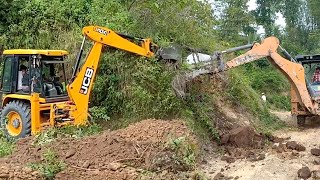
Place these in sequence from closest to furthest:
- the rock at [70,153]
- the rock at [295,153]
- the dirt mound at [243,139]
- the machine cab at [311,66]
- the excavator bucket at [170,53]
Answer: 1. the rock at [70,153]
2. the rock at [295,153]
3. the dirt mound at [243,139]
4. the excavator bucket at [170,53]
5. the machine cab at [311,66]

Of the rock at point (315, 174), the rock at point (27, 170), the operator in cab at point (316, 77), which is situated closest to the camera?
the rock at point (27, 170)

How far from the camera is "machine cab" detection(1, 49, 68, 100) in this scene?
395 inches

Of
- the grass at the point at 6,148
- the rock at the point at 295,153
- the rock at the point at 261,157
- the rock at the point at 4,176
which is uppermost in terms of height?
the grass at the point at 6,148

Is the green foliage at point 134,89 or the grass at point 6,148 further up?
the green foliage at point 134,89

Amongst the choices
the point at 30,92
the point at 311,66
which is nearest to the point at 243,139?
the point at 311,66

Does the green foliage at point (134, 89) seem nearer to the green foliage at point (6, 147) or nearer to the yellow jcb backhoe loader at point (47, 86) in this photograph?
the yellow jcb backhoe loader at point (47, 86)

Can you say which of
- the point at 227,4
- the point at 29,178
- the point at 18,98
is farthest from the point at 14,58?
the point at 227,4

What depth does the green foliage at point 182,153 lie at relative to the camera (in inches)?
303

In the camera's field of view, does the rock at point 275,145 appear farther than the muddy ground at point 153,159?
Yes

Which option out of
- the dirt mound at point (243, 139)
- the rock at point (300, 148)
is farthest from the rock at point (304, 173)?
the dirt mound at point (243, 139)

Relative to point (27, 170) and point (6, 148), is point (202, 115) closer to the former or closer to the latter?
point (6, 148)

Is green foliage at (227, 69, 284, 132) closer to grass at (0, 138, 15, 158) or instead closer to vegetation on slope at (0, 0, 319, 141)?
vegetation on slope at (0, 0, 319, 141)

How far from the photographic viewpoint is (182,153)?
25.6 ft

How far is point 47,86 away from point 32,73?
525 mm
